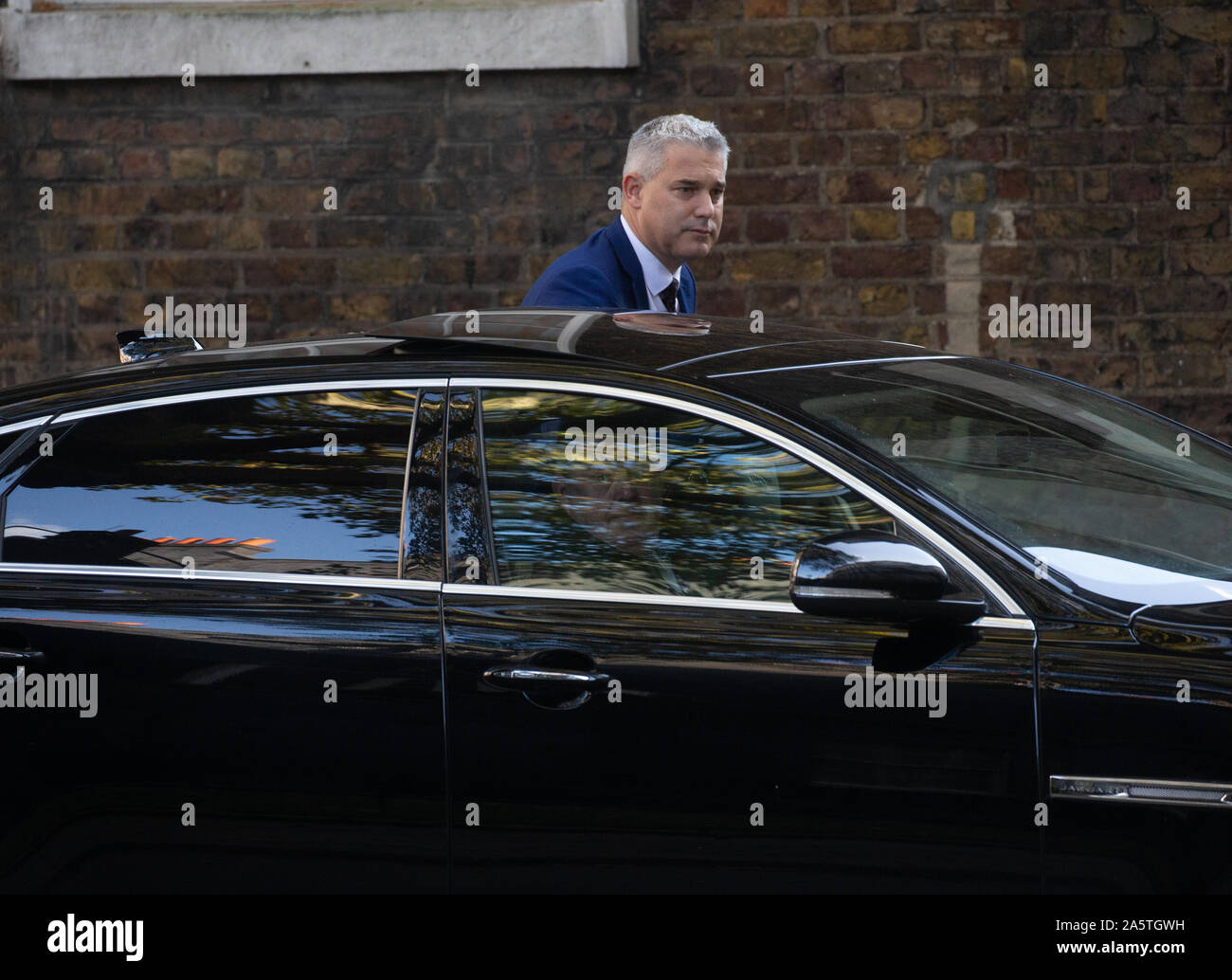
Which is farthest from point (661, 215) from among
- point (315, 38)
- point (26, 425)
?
point (315, 38)

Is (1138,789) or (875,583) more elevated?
(875,583)

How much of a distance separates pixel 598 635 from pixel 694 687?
0.68 feet

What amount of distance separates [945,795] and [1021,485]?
2.27 ft

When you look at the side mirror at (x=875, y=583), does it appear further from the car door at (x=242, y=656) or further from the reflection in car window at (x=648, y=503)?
the car door at (x=242, y=656)

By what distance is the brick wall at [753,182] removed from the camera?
24.6ft

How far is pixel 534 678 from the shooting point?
9.43 ft

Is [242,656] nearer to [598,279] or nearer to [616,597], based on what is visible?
[616,597]

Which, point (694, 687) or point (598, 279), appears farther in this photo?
point (598, 279)

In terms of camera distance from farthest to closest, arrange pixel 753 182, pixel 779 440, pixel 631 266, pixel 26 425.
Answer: pixel 753 182, pixel 631 266, pixel 26 425, pixel 779 440

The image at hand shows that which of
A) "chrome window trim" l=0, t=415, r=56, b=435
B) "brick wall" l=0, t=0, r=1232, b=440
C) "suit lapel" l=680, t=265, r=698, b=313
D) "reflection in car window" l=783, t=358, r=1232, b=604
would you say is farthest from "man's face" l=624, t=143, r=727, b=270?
"brick wall" l=0, t=0, r=1232, b=440

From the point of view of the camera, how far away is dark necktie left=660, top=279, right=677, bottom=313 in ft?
16.2

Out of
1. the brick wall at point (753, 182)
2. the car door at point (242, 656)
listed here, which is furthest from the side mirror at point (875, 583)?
the brick wall at point (753, 182)

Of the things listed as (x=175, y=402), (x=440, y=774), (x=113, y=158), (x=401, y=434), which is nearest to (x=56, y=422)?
(x=175, y=402)

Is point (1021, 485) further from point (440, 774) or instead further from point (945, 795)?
point (440, 774)
